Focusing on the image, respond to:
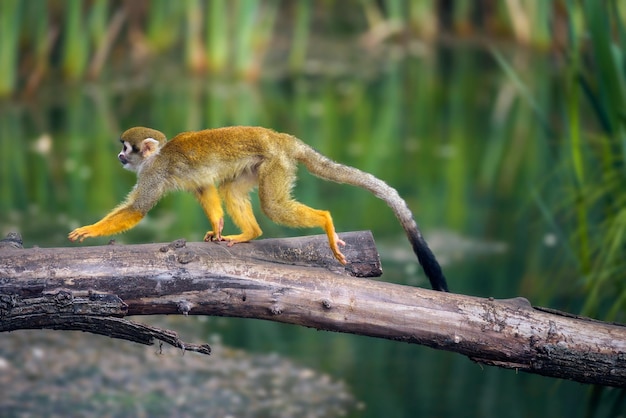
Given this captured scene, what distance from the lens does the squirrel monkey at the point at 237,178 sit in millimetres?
3559

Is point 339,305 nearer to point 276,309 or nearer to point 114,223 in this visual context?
point 276,309

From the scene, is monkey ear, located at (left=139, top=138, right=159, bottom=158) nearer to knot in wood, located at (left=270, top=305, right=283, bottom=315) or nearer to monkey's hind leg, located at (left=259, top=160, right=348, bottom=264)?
monkey's hind leg, located at (left=259, top=160, right=348, bottom=264)

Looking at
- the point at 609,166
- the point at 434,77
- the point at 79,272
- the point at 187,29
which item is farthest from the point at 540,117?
the point at 434,77

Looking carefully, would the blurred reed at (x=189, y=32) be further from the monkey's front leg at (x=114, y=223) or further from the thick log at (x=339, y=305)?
the thick log at (x=339, y=305)

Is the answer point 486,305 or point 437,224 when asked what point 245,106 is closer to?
point 437,224

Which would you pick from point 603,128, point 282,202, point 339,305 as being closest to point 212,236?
point 282,202

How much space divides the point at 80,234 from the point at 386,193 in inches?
42.7

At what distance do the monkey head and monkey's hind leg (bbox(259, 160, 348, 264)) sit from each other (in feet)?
1.58

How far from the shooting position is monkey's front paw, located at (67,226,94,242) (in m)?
3.45

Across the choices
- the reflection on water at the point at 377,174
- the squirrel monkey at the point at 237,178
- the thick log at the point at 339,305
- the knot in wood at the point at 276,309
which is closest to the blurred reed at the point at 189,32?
the reflection on water at the point at 377,174

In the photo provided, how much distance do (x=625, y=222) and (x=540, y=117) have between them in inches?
26.3

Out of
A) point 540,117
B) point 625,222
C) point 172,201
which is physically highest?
point 540,117

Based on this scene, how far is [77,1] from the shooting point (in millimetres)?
10297

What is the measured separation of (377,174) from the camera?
9031 millimetres
